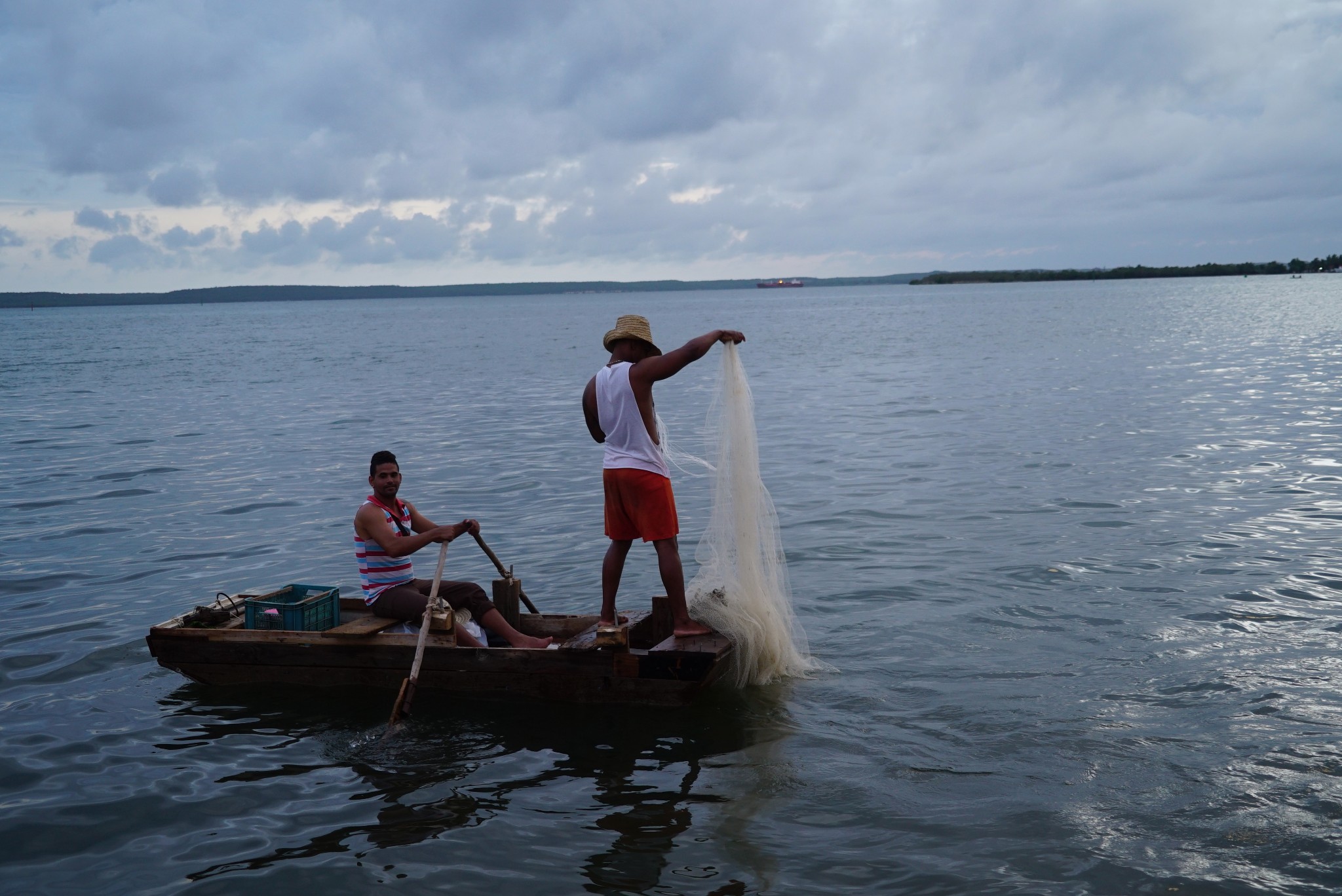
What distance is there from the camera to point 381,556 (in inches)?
303

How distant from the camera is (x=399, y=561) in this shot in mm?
7879

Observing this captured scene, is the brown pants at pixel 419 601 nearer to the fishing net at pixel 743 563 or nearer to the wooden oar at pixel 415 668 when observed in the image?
the wooden oar at pixel 415 668

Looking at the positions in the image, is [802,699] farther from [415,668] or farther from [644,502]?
[415,668]

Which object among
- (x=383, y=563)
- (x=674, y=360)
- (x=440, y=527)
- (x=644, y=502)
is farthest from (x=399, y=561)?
(x=674, y=360)

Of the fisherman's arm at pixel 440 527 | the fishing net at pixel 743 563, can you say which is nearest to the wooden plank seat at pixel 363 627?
the fisherman's arm at pixel 440 527

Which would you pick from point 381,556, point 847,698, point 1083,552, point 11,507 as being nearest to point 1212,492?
point 1083,552

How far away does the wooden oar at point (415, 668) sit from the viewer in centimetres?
688

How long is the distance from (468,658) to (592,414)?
6.11 feet

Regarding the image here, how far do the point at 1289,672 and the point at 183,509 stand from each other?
12518 millimetres

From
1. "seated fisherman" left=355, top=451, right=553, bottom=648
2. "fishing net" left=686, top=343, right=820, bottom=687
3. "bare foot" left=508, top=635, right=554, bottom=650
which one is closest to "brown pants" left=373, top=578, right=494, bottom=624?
"seated fisherman" left=355, top=451, right=553, bottom=648

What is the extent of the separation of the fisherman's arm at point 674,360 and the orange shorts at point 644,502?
25.3 inches

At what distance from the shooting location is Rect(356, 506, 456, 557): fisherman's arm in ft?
24.1

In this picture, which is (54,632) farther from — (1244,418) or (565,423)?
(1244,418)

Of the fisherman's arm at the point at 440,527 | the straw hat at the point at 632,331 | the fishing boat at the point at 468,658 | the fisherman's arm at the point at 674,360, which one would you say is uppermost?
the straw hat at the point at 632,331
